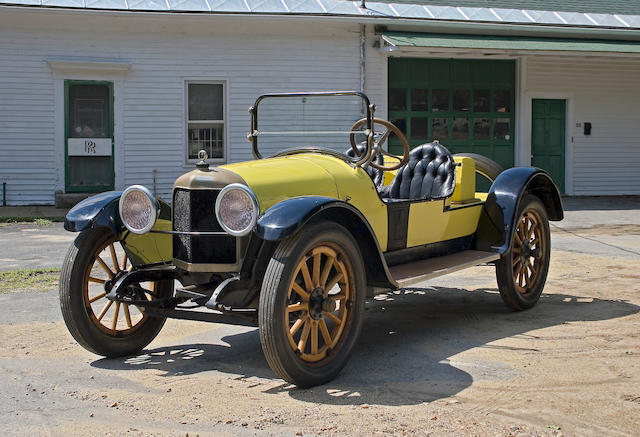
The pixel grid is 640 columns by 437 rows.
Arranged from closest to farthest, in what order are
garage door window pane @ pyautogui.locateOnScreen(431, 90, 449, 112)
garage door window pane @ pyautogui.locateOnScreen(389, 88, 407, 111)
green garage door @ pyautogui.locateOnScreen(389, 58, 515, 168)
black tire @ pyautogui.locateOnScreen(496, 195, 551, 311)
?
black tire @ pyautogui.locateOnScreen(496, 195, 551, 311) < garage door window pane @ pyautogui.locateOnScreen(389, 88, 407, 111) < green garage door @ pyautogui.locateOnScreen(389, 58, 515, 168) < garage door window pane @ pyautogui.locateOnScreen(431, 90, 449, 112)

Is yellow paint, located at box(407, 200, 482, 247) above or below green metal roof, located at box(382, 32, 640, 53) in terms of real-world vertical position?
below

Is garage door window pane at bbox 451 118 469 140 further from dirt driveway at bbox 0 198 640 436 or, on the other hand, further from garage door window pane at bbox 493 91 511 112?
dirt driveway at bbox 0 198 640 436

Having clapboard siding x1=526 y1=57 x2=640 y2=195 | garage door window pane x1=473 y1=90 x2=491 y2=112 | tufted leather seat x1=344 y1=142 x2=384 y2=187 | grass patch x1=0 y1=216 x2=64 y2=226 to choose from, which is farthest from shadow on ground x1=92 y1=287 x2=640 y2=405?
clapboard siding x1=526 y1=57 x2=640 y2=195

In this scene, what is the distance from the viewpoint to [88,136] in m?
15.6

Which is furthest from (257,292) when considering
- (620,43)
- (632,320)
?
(620,43)

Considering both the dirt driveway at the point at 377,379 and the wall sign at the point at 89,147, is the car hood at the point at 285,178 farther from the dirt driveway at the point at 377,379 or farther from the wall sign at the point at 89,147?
the wall sign at the point at 89,147

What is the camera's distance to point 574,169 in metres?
18.6

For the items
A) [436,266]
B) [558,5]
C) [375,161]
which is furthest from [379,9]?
[436,266]

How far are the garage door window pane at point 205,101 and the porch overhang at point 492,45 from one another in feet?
10.9

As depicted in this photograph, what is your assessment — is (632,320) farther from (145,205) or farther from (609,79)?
(609,79)

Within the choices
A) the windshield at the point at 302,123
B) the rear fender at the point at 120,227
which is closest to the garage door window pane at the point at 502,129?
the windshield at the point at 302,123

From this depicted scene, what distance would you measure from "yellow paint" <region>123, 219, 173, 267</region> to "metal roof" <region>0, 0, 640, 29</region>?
10.6 meters

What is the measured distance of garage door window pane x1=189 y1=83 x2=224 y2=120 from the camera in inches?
631

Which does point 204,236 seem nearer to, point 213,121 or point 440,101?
point 213,121
